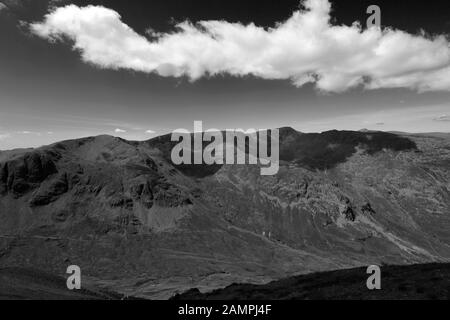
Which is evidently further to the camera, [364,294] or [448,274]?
[448,274]

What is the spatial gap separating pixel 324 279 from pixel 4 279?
7056cm

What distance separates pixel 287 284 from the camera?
233 feet

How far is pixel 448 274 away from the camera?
165 ft
